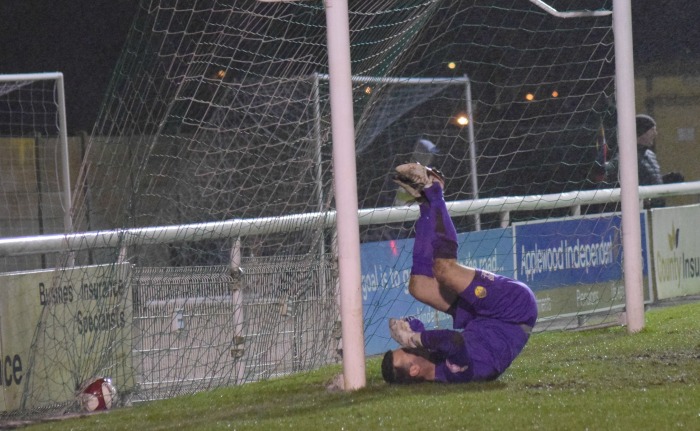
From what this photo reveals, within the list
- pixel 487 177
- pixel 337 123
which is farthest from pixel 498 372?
pixel 487 177

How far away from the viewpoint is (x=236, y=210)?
302 inches

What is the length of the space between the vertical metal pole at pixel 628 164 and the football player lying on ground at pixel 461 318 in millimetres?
2180

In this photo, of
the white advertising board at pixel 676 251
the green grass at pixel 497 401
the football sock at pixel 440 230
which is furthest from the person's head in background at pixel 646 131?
the football sock at pixel 440 230

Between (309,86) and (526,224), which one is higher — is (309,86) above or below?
above

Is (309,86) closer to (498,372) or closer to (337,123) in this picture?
(337,123)

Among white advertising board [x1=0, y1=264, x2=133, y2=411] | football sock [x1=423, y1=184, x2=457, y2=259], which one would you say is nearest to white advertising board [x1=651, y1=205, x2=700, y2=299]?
football sock [x1=423, y1=184, x2=457, y2=259]

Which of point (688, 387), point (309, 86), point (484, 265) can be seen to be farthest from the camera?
point (484, 265)

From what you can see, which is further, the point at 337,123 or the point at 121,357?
the point at 121,357

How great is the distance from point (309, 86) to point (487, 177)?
9.16 feet

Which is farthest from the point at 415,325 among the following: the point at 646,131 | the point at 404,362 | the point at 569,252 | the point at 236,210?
the point at 646,131

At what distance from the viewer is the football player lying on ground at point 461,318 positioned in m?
5.77

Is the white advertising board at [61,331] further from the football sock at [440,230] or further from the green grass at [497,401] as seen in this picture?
the football sock at [440,230]

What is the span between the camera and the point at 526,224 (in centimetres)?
942

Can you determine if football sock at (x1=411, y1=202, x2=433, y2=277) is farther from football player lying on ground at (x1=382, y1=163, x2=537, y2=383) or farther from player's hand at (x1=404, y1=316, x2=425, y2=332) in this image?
player's hand at (x1=404, y1=316, x2=425, y2=332)
